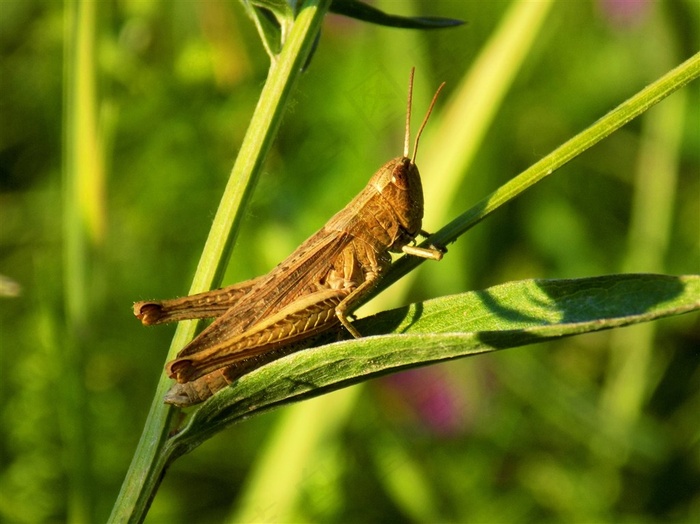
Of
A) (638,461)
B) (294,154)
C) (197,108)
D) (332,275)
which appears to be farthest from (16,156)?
(638,461)

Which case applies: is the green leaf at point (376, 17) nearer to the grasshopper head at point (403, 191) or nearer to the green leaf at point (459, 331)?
the green leaf at point (459, 331)

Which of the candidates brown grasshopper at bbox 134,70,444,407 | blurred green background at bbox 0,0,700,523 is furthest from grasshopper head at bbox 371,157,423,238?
blurred green background at bbox 0,0,700,523

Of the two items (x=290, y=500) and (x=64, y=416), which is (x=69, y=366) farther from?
(x=290, y=500)

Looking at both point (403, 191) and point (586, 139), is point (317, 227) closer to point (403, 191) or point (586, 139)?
point (403, 191)

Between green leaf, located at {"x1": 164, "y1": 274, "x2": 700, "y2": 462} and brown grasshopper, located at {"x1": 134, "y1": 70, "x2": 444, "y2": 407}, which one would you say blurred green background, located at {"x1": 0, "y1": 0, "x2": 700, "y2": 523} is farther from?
green leaf, located at {"x1": 164, "y1": 274, "x2": 700, "y2": 462}

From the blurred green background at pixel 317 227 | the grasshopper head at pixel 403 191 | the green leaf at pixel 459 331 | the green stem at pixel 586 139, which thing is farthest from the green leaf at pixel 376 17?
the blurred green background at pixel 317 227

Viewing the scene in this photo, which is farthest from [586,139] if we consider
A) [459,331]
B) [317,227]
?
[317,227]

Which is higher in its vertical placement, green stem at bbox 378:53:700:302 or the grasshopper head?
the grasshopper head
